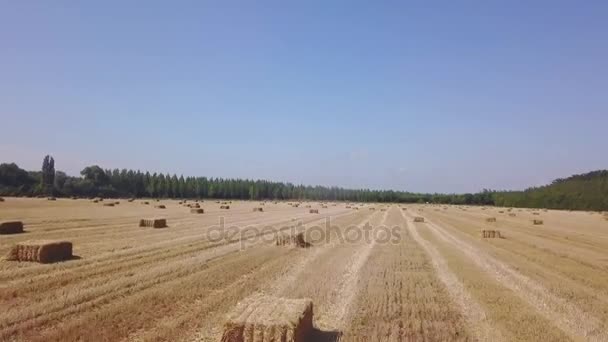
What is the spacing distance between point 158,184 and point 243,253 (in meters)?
149

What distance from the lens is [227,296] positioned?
41.2ft

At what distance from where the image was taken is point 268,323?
27.3ft

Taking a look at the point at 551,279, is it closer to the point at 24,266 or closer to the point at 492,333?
the point at 492,333

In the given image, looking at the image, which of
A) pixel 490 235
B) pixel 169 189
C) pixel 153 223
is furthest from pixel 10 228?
pixel 169 189

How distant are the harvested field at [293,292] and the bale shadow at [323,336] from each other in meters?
0.04

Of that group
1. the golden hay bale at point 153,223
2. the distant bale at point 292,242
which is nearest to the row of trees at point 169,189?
the golden hay bale at point 153,223

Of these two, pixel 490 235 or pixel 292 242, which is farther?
pixel 490 235

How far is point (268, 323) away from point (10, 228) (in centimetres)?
2101

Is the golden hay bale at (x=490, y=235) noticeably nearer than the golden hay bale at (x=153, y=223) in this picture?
No

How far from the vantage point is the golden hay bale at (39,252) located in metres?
16.0

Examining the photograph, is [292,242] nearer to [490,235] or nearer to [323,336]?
[323,336]

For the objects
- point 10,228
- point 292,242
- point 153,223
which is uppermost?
point 153,223

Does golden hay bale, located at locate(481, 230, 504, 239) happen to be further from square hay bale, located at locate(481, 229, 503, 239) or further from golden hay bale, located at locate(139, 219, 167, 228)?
golden hay bale, located at locate(139, 219, 167, 228)

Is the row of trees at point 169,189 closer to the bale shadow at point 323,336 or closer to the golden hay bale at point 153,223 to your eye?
the golden hay bale at point 153,223
